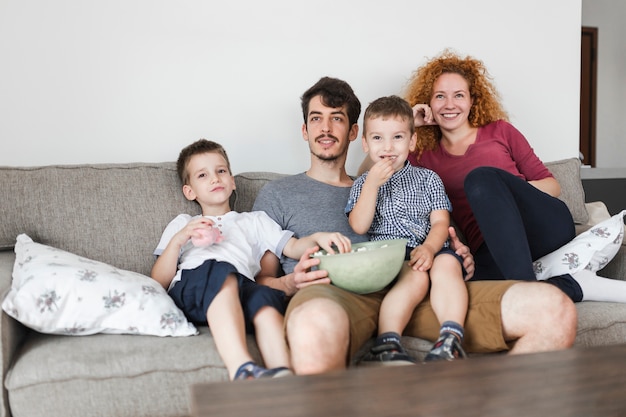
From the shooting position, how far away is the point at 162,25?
2320 mm

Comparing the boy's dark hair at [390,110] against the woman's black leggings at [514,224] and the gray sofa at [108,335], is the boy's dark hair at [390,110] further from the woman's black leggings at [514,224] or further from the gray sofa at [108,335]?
the gray sofa at [108,335]

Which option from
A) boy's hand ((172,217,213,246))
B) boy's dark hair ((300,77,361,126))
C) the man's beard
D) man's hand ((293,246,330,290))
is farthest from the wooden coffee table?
boy's dark hair ((300,77,361,126))

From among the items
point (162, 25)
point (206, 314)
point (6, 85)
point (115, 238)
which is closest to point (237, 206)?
point (115, 238)

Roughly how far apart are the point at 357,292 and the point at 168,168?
823 millimetres

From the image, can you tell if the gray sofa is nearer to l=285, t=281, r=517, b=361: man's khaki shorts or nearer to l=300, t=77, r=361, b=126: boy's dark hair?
l=285, t=281, r=517, b=361: man's khaki shorts

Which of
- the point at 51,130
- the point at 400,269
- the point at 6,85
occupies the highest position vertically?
the point at 6,85

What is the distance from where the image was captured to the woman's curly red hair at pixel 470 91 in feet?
7.63

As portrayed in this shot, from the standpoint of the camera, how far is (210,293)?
1594 millimetres

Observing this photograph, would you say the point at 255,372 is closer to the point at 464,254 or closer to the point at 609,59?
the point at 464,254

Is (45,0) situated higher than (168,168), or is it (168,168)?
(45,0)

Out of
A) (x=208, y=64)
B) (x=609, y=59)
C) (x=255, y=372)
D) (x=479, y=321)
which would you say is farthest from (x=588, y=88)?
(x=255, y=372)

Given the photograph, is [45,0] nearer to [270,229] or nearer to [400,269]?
[270,229]

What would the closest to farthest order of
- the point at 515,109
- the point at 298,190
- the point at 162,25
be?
the point at 298,190 < the point at 162,25 < the point at 515,109

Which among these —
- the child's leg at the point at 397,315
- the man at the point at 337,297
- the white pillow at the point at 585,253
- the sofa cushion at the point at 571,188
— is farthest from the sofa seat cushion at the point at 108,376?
the sofa cushion at the point at 571,188
